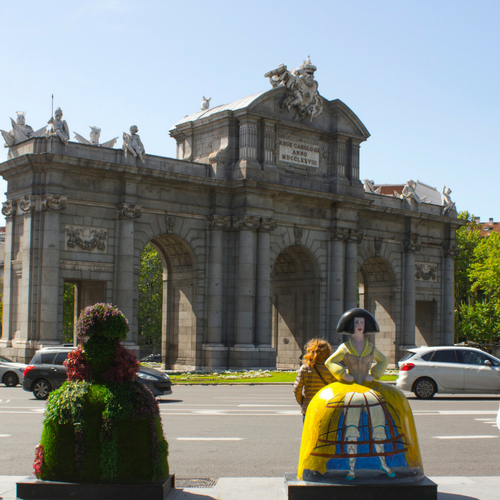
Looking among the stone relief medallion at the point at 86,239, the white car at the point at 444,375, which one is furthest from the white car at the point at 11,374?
the white car at the point at 444,375

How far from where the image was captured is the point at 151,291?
67.2 meters

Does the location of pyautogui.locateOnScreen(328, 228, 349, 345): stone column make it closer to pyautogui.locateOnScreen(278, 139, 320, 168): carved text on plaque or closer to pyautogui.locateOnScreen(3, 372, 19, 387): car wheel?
pyautogui.locateOnScreen(278, 139, 320, 168): carved text on plaque

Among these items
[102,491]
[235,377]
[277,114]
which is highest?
[277,114]

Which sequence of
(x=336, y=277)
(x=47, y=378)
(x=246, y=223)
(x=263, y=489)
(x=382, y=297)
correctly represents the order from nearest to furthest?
(x=263, y=489)
(x=47, y=378)
(x=246, y=223)
(x=336, y=277)
(x=382, y=297)

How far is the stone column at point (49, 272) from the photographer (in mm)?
31891

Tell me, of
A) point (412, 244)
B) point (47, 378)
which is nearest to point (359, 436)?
point (47, 378)

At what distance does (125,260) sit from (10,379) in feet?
26.4

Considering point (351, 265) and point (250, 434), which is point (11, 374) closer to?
point (250, 434)

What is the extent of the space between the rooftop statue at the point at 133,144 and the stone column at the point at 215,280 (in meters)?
4.70

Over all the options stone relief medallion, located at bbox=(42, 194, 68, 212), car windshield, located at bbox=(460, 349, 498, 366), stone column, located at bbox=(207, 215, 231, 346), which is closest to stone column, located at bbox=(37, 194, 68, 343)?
stone relief medallion, located at bbox=(42, 194, 68, 212)

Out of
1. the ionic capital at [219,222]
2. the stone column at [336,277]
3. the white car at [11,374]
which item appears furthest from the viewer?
the stone column at [336,277]

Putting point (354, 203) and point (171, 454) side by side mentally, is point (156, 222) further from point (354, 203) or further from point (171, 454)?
point (171, 454)

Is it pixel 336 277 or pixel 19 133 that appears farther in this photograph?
pixel 336 277

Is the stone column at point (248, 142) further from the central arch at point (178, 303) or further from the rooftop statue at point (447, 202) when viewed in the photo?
the rooftop statue at point (447, 202)
